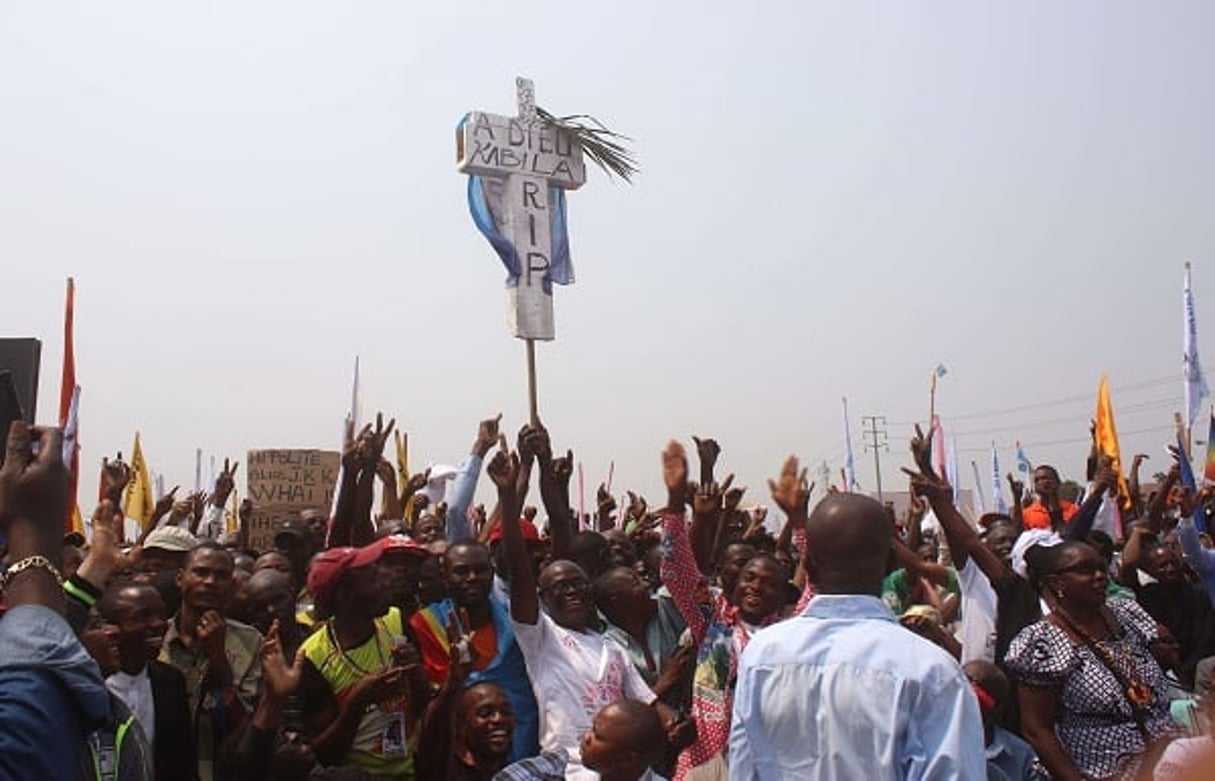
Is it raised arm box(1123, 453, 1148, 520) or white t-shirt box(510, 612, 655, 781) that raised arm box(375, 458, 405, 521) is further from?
raised arm box(1123, 453, 1148, 520)

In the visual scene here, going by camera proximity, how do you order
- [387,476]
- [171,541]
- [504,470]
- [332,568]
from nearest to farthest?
[332,568] → [504,470] → [171,541] → [387,476]

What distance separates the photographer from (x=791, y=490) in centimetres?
511

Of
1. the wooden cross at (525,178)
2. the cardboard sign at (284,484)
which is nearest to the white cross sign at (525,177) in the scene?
the wooden cross at (525,178)

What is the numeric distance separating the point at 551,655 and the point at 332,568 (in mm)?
898

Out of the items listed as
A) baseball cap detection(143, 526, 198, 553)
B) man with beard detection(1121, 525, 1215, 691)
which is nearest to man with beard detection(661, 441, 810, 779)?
baseball cap detection(143, 526, 198, 553)

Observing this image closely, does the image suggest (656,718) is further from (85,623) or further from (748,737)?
(85,623)

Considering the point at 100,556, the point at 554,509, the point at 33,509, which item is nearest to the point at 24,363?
the point at 100,556

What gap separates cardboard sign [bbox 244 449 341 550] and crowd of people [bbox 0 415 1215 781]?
3.38 metres

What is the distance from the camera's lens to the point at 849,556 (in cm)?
275

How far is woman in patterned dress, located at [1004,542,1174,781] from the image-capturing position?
3773 mm

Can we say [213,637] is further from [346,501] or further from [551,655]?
[346,501]

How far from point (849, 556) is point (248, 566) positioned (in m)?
3.63

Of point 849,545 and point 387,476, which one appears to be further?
point 387,476

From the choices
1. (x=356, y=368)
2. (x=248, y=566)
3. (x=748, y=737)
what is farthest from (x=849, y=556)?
(x=356, y=368)
